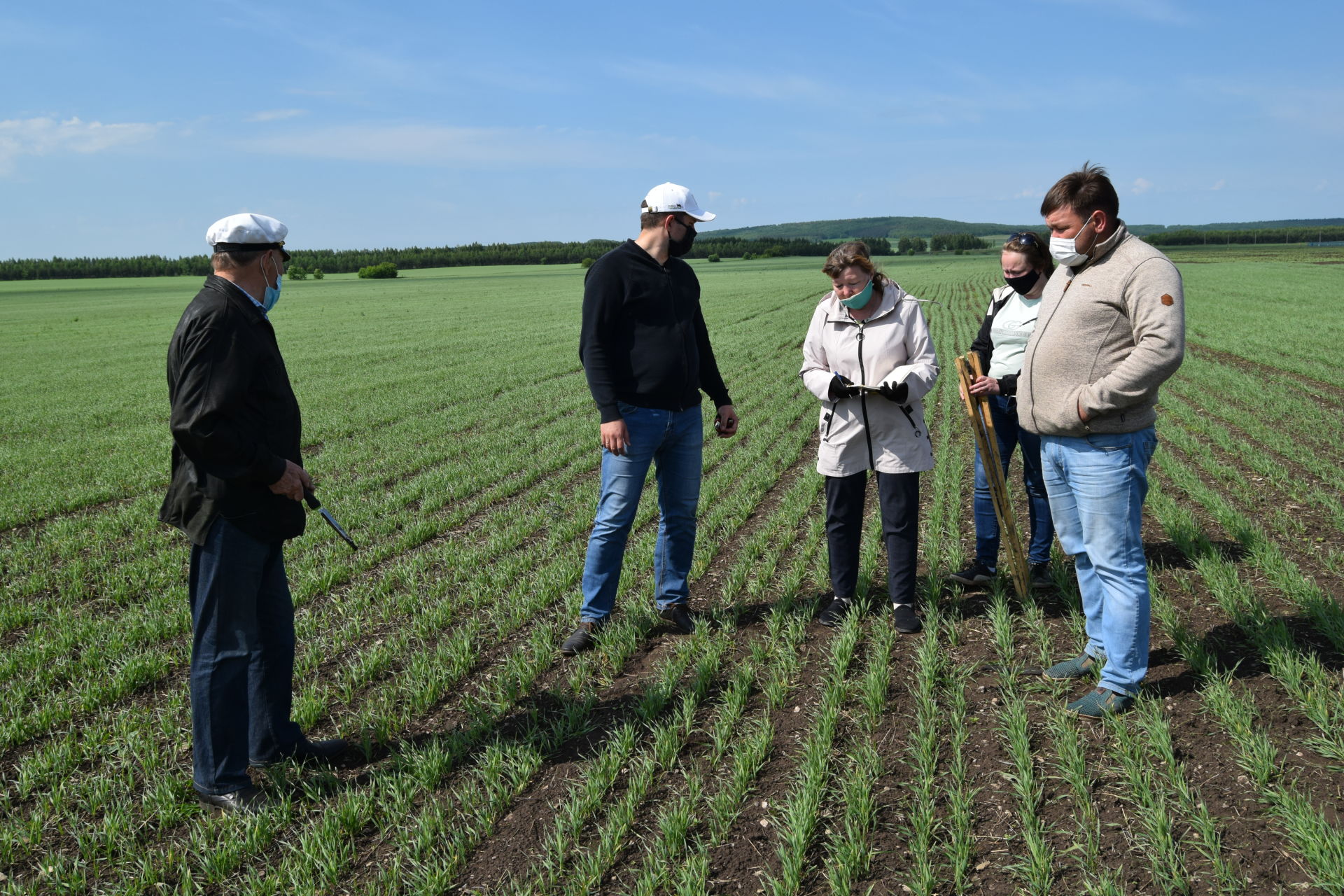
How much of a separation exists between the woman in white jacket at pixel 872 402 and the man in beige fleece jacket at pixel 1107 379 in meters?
0.91

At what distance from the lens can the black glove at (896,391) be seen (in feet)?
16.2

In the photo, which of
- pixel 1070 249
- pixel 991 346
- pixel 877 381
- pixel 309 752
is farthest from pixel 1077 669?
pixel 309 752

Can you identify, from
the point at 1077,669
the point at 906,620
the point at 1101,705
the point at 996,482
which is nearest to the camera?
the point at 1101,705

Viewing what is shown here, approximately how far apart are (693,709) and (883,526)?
5.71 ft

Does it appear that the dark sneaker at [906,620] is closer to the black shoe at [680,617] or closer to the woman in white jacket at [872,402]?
the woman in white jacket at [872,402]

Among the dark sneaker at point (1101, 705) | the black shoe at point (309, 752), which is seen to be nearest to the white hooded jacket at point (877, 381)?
the dark sneaker at point (1101, 705)

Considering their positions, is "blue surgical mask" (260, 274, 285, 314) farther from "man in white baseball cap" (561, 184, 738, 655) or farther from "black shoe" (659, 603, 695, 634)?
"black shoe" (659, 603, 695, 634)

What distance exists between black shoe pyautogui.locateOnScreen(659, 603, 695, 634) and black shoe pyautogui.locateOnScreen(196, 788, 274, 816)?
2458mm

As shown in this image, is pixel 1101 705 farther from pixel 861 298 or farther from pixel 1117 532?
pixel 861 298

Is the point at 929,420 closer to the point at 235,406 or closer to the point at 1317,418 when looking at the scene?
the point at 1317,418

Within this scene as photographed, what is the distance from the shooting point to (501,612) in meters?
5.73

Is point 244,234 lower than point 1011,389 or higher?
higher

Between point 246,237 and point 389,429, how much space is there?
9781 mm

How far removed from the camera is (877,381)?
508cm
